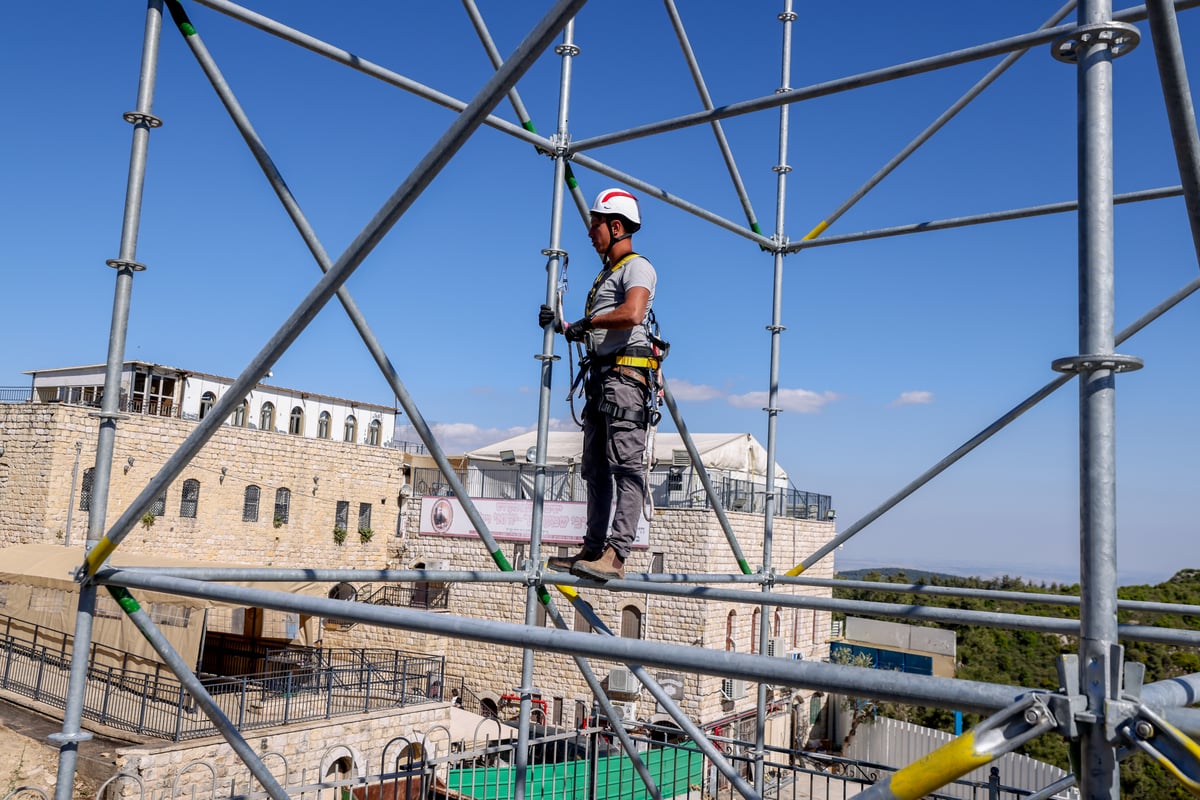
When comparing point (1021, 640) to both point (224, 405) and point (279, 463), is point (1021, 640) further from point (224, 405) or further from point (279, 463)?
point (224, 405)

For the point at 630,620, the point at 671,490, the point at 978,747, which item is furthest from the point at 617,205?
the point at 671,490

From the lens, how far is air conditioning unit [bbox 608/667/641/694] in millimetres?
20812

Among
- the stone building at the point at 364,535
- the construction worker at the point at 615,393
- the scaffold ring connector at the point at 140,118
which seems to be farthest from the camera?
→ the stone building at the point at 364,535

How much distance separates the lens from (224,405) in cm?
327

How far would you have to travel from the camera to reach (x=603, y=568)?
168 inches

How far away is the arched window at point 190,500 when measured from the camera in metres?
26.2

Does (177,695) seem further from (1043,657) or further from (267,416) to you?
(1043,657)

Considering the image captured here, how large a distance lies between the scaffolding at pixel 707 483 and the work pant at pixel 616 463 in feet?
0.79

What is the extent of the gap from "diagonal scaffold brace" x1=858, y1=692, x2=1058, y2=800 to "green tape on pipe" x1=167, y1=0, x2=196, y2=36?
12.2 feet

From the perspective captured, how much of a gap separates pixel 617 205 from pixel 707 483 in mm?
2098

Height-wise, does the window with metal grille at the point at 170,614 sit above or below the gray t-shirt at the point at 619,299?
below

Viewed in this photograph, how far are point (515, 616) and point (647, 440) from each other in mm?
22706

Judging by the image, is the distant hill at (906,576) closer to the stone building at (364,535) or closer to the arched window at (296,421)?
the stone building at (364,535)

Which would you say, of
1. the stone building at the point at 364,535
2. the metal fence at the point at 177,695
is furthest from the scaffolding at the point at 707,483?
the stone building at the point at 364,535
